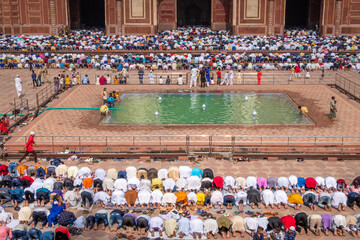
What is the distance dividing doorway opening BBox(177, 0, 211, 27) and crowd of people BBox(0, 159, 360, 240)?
49.9 m

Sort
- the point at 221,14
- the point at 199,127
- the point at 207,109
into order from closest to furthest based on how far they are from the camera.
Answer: the point at 199,127 → the point at 207,109 → the point at 221,14

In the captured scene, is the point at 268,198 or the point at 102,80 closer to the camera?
the point at 268,198

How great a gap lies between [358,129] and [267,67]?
16638 mm

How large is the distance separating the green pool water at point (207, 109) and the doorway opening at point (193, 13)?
1439 inches

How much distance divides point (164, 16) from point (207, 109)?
110ft

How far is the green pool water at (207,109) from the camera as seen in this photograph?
2402 cm

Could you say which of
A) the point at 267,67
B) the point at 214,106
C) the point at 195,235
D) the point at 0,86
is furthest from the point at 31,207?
the point at 267,67

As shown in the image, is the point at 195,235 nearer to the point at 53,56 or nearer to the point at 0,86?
the point at 0,86

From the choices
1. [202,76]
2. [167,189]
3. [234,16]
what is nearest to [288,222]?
[167,189]

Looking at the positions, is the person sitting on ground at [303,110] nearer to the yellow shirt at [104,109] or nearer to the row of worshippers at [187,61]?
the yellow shirt at [104,109]

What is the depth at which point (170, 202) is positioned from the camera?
14.7 m

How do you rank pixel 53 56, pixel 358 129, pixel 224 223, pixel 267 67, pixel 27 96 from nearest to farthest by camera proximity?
pixel 224 223
pixel 358 129
pixel 27 96
pixel 267 67
pixel 53 56

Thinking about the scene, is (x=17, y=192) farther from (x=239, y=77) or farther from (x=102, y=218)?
(x=239, y=77)

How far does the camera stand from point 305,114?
80.3 ft
